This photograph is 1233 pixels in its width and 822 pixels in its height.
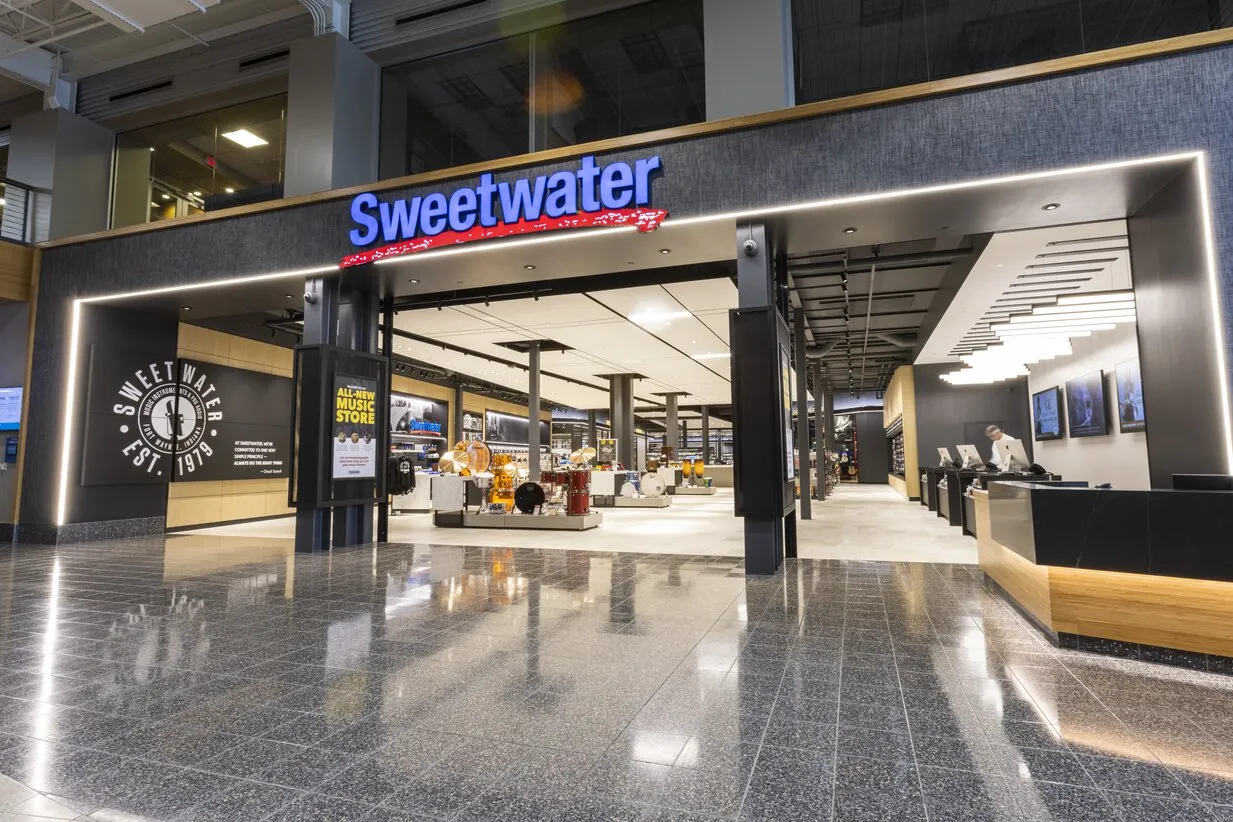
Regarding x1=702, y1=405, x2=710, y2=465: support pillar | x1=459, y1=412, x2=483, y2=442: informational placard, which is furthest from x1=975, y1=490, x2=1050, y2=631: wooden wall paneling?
x1=702, y1=405, x2=710, y2=465: support pillar

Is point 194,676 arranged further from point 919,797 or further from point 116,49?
point 116,49

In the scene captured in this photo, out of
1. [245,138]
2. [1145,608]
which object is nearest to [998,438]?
[1145,608]

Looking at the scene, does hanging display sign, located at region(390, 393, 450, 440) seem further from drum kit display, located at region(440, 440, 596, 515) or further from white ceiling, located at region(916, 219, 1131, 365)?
white ceiling, located at region(916, 219, 1131, 365)

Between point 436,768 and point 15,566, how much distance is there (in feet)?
23.3

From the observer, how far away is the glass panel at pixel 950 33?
6895 millimetres

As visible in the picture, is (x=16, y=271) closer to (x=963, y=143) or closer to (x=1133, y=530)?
(x=963, y=143)

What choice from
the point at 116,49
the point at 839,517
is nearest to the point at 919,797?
the point at 839,517

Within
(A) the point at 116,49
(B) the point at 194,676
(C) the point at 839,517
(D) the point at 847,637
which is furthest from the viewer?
(C) the point at 839,517

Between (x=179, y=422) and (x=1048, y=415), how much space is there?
16.2 meters

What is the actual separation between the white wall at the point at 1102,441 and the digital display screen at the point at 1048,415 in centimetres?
18

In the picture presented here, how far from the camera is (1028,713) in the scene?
2525 mm

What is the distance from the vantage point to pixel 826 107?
558 centimetres

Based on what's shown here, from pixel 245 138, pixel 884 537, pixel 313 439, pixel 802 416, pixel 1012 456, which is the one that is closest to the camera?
pixel 313 439

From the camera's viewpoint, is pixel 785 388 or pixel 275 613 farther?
pixel 785 388
